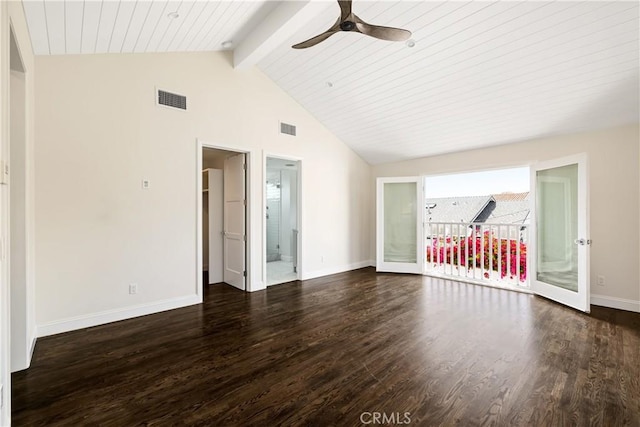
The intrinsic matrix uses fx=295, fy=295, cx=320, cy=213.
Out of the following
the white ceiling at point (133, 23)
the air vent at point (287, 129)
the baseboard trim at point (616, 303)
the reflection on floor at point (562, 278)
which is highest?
the white ceiling at point (133, 23)

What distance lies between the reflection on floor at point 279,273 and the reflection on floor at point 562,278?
13.0 ft

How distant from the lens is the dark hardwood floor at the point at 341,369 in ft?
5.98

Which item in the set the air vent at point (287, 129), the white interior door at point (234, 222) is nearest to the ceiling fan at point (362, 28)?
the air vent at point (287, 129)

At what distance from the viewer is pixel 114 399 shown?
6.44 feet

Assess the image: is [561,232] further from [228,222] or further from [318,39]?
[228,222]

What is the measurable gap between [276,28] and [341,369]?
3.54 metres

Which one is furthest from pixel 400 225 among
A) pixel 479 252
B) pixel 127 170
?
pixel 127 170

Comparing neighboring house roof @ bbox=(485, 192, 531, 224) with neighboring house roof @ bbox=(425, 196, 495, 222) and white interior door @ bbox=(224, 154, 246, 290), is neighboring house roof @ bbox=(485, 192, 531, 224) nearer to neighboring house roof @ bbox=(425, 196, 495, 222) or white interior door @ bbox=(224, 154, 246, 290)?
neighboring house roof @ bbox=(425, 196, 495, 222)

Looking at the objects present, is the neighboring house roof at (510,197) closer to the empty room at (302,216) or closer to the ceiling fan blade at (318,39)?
the empty room at (302,216)

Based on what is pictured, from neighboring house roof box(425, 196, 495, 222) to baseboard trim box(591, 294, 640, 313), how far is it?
302 centimetres

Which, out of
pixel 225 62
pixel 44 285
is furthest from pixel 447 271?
pixel 44 285

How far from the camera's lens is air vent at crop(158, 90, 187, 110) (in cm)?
370

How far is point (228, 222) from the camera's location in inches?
202

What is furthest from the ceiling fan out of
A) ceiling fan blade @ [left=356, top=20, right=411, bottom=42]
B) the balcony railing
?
the balcony railing
